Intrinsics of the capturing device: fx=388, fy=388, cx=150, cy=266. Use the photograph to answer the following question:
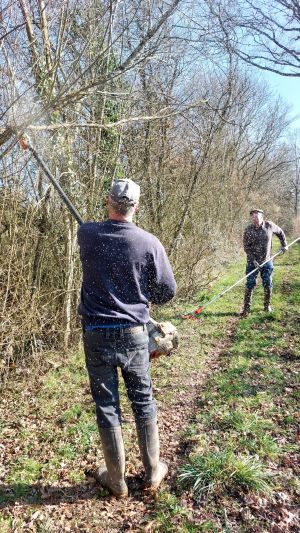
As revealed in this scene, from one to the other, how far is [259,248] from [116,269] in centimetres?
578

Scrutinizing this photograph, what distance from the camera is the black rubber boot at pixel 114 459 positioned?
3084 mm

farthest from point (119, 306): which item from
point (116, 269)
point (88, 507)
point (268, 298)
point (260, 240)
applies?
point (268, 298)

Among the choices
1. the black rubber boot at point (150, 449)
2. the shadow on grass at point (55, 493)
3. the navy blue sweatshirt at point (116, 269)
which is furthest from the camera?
the shadow on grass at point (55, 493)

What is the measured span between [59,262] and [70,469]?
10.6ft

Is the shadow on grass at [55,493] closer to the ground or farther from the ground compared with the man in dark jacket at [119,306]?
closer to the ground

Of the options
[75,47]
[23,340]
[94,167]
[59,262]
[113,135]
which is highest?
[75,47]

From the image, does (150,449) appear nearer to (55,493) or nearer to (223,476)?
(223,476)

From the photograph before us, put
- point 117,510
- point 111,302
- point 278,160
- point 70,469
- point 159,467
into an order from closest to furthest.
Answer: point 111,302
point 117,510
point 159,467
point 70,469
point 278,160

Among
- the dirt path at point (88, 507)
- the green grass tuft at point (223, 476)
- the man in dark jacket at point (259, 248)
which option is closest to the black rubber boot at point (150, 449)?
the dirt path at point (88, 507)

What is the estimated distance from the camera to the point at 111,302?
2938 millimetres

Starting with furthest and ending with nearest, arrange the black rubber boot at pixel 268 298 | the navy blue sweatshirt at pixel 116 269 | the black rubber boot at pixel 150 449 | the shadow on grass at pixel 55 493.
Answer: the black rubber boot at pixel 268 298, the shadow on grass at pixel 55 493, the black rubber boot at pixel 150 449, the navy blue sweatshirt at pixel 116 269

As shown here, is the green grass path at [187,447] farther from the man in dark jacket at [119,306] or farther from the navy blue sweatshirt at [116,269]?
the navy blue sweatshirt at [116,269]

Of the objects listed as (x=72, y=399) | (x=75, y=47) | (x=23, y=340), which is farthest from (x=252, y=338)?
(x=75, y=47)

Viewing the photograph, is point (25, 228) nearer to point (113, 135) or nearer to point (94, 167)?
point (94, 167)
